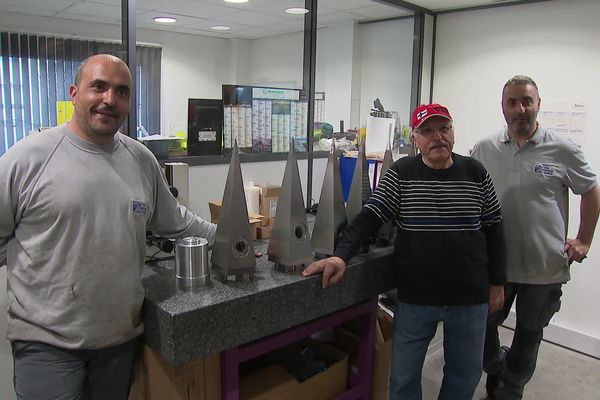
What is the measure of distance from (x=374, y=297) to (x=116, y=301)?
1053 millimetres

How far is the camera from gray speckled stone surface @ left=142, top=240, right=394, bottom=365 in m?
1.34

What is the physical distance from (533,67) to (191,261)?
9.34 ft

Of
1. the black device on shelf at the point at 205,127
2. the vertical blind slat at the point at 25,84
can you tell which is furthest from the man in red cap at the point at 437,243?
the vertical blind slat at the point at 25,84

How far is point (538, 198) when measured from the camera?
2.11 m

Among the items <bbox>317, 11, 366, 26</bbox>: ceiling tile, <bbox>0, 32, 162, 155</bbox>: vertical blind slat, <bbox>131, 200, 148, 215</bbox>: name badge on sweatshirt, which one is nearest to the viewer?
<bbox>131, 200, 148, 215</bbox>: name badge on sweatshirt

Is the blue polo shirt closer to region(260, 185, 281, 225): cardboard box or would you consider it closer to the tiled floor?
the tiled floor

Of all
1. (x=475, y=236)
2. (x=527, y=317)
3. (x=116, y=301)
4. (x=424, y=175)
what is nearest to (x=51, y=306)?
(x=116, y=301)

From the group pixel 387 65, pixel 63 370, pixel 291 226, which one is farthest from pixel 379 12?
pixel 63 370

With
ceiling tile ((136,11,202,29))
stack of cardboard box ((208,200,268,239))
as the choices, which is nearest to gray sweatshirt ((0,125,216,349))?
stack of cardboard box ((208,200,268,239))

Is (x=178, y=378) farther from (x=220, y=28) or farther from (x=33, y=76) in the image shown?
(x=220, y=28)

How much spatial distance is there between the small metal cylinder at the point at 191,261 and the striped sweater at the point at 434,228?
0.49 metres

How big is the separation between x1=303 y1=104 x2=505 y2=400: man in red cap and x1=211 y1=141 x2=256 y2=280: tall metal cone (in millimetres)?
272

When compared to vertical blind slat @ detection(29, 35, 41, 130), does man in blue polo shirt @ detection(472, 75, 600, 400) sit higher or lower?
lower

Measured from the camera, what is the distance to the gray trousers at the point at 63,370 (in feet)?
4.32
